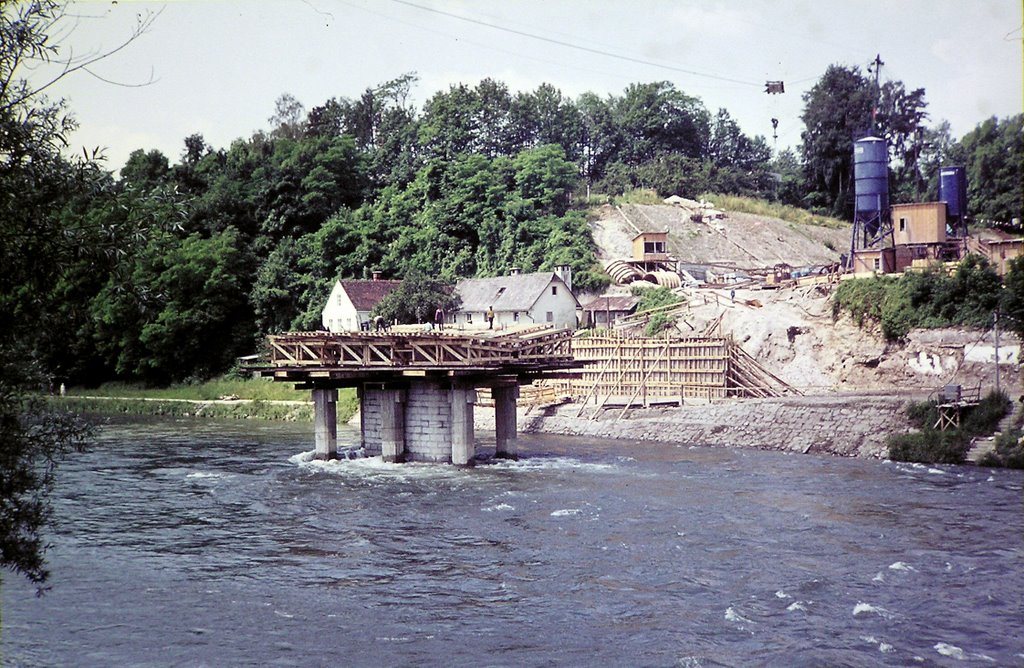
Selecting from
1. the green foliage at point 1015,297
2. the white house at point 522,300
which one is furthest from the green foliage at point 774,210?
the green foliage at point 1015,297

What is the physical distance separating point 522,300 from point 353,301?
13.7 meters

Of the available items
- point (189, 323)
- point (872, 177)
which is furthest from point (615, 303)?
point (189, 323)

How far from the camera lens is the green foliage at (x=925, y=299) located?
53031 mm

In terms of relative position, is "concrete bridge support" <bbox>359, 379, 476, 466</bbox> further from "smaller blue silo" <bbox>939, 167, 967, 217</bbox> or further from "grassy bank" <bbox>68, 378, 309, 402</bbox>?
"smaller blue silo" <bbox>939, 167, 967, 217</bbox>

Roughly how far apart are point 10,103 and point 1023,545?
26216 mm

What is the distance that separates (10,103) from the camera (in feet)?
45.7

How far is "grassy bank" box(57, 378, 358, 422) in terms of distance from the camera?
68625 millimetres

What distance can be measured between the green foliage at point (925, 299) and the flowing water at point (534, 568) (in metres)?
15.5

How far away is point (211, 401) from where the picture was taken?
7412 centimetres

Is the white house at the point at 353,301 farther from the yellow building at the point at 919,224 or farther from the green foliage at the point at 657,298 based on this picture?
the yellow building at the point at 919,224

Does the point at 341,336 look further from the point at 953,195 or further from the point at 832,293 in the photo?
the point at 953,195

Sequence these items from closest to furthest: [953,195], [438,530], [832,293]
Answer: [438,530] → [832,293] → [953,195]

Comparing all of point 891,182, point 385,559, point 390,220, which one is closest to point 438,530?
point 385,559

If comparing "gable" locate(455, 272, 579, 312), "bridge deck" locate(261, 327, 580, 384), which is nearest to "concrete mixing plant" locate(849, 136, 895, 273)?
"gable" locate(455, 272, 579, 312)
